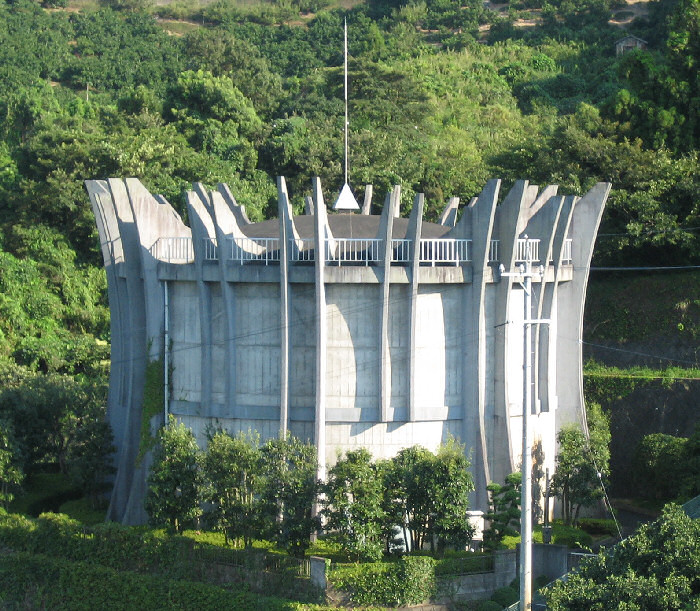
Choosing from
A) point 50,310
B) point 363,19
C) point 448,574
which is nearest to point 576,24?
point 363,19

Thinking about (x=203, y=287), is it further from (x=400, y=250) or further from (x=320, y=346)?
(x=400, y=250)

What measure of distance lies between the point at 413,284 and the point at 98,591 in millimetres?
11404

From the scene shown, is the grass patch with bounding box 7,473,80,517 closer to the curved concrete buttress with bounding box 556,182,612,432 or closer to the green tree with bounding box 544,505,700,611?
the curved concrete buttress with bounding box 556,182,612,432

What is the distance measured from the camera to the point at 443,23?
334 ft

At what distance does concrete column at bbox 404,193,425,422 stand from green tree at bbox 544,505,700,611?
9.25 m

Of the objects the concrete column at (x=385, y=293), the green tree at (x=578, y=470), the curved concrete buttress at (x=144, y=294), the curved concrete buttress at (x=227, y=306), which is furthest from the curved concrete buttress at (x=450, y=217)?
the curved concrete buttress at (x=144, y=294)

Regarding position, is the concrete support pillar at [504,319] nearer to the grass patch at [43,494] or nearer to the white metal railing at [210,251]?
the white metal railing at [210,251]

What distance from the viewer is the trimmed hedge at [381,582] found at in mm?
27812

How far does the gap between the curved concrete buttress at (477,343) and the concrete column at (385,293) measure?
2.23 meters

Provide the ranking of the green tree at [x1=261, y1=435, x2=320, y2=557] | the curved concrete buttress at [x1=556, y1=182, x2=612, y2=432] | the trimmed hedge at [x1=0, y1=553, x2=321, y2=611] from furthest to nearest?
the curved concrete buttress at [x1=556, y1=182, x2=612, y2=432]
the green tree at [x1=261, y1=435, x2=320, y2=557]
the trimmed hedge at [x1=0, y1=553, x2=321, y2=611]

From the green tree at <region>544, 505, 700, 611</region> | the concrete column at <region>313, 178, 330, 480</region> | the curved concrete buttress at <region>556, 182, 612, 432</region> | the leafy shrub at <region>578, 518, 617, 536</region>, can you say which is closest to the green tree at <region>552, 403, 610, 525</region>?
the leafy shrub at <region>578, 518, 617, 536</region>

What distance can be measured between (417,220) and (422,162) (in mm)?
31719

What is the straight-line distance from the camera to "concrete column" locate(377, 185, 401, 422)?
104 feet

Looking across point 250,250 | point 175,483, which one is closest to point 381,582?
point 175,483
